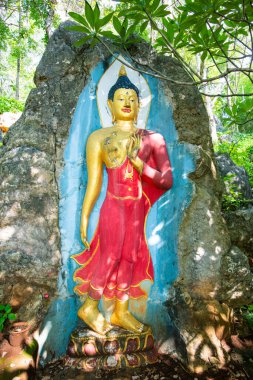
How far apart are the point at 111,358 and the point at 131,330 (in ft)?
0.95

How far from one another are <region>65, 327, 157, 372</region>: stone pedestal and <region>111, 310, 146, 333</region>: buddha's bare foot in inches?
1.7

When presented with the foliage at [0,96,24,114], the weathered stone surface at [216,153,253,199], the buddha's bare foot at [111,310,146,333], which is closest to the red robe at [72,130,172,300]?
the buddha's bare foot at [111,310,146,333]

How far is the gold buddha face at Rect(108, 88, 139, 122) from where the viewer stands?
3404 mm

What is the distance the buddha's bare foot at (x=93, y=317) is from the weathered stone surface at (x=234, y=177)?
3.21m

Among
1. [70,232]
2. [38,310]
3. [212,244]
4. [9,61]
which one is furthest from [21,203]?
[9,61]

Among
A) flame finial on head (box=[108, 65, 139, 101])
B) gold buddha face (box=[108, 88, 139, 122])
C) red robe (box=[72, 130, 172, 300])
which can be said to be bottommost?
red robe (box=[72, 130, 172, 300])

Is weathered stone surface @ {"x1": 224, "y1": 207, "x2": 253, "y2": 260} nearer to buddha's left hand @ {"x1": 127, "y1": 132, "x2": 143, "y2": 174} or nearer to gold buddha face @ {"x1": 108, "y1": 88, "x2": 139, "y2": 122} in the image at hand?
buddha's left hand @ {"x1": 127, "y1": 132, "x2": 143, "y2": 174}

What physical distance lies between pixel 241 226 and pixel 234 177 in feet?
5.91

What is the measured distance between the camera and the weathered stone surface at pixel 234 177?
17.7 feet

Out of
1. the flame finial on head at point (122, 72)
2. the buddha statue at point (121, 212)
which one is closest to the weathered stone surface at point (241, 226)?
the buddha statue at point (121, 212)

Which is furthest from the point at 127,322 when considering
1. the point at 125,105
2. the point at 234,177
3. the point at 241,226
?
the point at 234,177

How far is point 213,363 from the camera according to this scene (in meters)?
2.69

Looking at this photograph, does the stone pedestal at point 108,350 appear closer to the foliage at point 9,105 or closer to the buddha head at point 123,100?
the buddha head at point 123,100

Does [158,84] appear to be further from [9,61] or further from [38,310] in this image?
[9,61]
